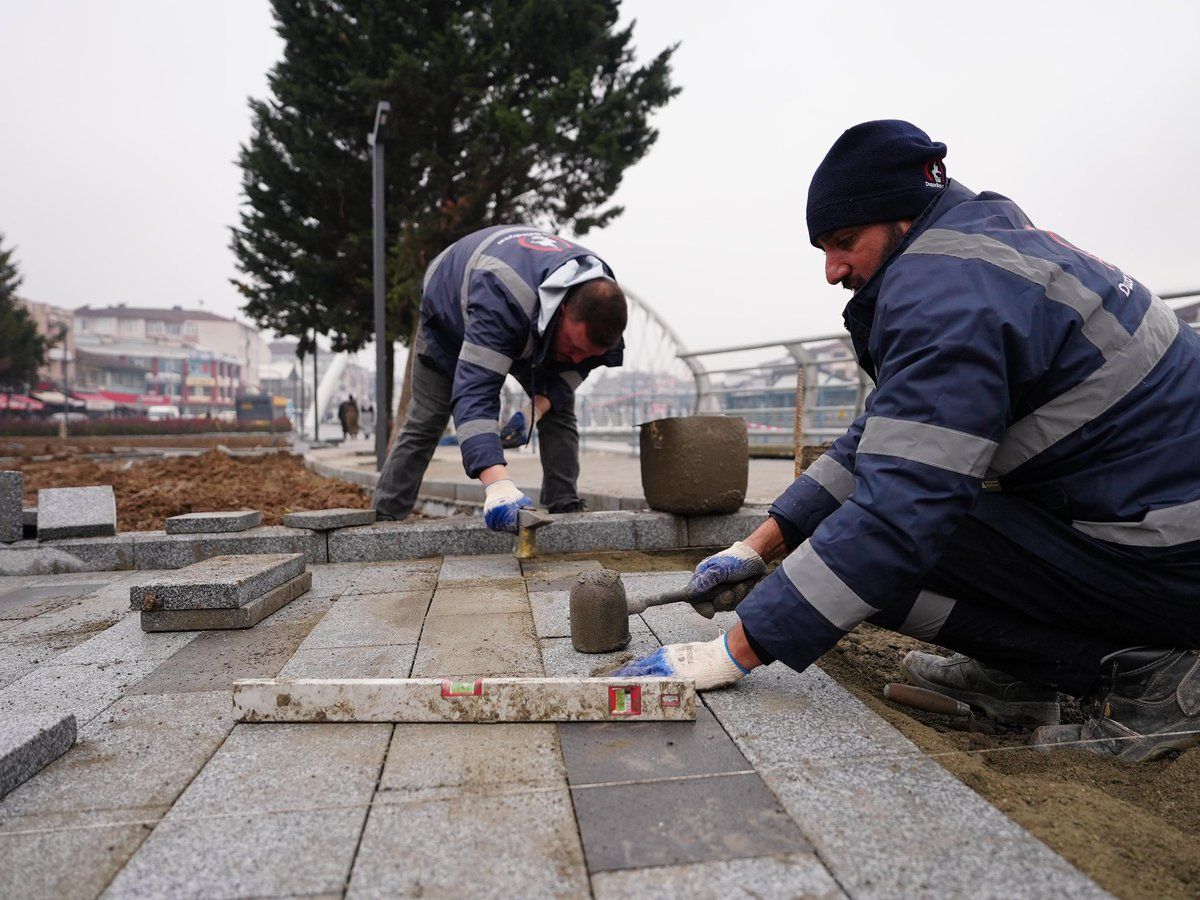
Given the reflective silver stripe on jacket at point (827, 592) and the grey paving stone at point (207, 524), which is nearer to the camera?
the reflective silver stripe on jacket at point (827, 592)

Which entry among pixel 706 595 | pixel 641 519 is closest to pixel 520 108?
pixel 641 519

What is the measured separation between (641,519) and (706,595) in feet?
5.84

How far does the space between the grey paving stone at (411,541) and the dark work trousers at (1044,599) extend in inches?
94.9

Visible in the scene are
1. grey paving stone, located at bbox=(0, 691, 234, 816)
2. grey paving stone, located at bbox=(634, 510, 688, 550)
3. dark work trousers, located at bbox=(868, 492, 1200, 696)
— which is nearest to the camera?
grey paving stone, located at bbox=(0, 691, 234, 816)

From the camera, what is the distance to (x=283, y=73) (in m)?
14.1

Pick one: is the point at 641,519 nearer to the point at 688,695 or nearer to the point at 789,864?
the point at 688,695

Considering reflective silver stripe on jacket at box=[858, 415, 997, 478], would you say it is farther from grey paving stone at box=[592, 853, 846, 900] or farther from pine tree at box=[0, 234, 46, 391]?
pine tree at box=[0, 234, 46, 391]

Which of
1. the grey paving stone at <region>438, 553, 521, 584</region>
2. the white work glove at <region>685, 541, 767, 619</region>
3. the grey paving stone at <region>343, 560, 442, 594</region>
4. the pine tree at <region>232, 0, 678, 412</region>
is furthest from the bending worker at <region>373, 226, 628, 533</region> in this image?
the pine tree at <region>232, 0, 678, 412</region>

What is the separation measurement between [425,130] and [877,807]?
521 inches

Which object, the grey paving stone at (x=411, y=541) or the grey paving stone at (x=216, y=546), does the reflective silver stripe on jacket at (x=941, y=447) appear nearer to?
the grey paving stone at (x=411, y=541)

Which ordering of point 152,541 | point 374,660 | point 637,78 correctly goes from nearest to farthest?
point 374,660
point 152,541
point 637,78

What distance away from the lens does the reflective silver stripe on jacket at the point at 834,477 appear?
8.13 ft

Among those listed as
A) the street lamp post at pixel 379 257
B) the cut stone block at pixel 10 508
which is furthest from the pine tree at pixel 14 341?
the cut stone block at pixel 10 508

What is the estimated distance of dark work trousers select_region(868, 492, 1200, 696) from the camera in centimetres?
188
